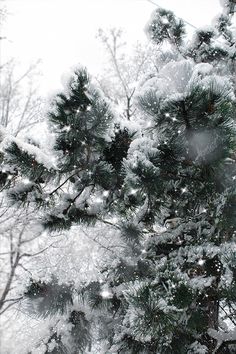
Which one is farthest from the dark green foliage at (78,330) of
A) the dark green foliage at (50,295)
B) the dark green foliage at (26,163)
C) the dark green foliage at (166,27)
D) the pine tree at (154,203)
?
the dark green foliage at (166,27)

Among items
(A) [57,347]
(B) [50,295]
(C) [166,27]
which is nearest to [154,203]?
(B) [50,295]

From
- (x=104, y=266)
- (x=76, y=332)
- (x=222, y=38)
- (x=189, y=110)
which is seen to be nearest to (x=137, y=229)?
(x=104, y=266)

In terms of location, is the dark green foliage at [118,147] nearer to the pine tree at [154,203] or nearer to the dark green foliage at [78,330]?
the pine tree at [154,203]

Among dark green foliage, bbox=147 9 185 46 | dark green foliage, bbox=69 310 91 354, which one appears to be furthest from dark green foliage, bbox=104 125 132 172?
dark green foliage, bbox=147 9 185 46

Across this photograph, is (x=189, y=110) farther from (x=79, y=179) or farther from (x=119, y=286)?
(x=119, y=286)

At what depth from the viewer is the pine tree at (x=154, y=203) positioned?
1971 mm

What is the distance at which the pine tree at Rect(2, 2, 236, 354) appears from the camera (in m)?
1.97

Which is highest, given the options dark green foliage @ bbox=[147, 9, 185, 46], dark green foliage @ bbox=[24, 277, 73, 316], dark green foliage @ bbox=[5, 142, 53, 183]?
dark green foliage @ bbox=[147, 9, 185, 46]

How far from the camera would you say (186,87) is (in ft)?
6.49

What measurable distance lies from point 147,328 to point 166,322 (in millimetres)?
104

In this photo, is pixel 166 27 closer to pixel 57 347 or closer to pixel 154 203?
pixel 154 203

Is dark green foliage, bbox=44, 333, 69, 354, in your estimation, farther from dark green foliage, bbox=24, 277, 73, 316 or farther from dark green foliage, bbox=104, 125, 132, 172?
→ dark green foliage, bbox=104, 125, 132, 172

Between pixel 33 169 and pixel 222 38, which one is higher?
pixel 222 38

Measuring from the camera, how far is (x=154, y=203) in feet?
9.59
